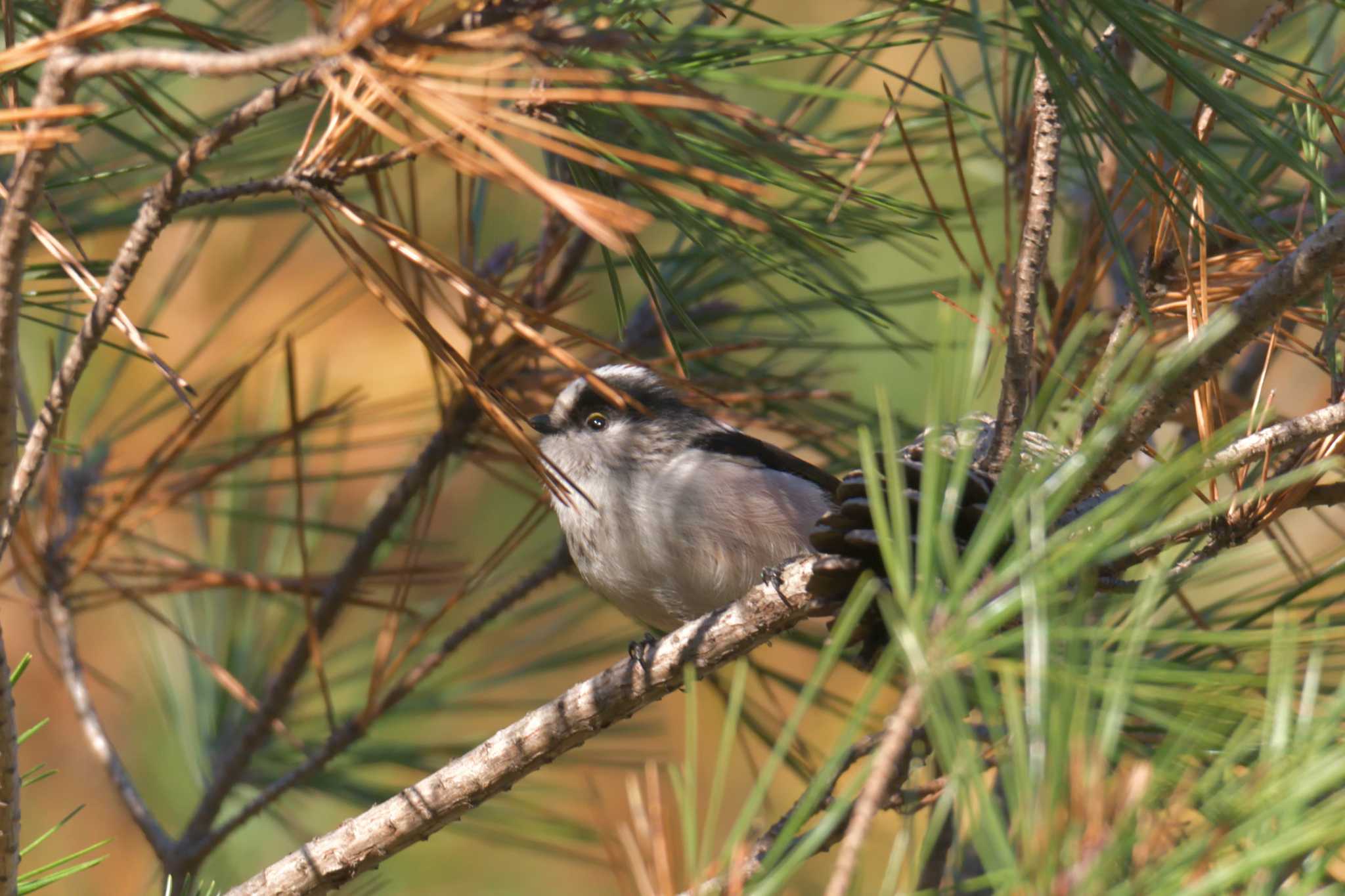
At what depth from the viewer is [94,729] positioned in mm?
1660

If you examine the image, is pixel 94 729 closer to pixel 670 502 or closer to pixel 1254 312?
pixel 670 502

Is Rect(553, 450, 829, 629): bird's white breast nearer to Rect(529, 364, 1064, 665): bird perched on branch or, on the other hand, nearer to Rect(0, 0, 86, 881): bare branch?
Rect(529, 364, 1064, 665): bird perched on branch

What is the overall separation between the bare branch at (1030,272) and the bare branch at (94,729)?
122 centimetres

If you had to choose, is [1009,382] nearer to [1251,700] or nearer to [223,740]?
[1251,700]

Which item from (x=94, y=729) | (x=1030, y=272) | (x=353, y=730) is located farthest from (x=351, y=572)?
(x=1030, y=272)

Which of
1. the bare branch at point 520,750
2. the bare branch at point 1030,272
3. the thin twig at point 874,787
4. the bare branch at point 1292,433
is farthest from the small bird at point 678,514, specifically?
the thin twig at point 874,787

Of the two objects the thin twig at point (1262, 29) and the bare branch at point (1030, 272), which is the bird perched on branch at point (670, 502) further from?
the thin twig at point (1262, 29)

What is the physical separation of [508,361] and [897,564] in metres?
1.14

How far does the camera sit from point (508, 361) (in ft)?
5.79

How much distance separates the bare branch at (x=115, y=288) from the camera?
83 centimetres

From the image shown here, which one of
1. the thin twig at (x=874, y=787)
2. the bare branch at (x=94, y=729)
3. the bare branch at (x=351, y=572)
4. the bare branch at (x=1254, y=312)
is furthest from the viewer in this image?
the bare branch at (x=351, y=572)

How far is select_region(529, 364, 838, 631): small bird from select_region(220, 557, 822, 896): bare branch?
532 millimetres

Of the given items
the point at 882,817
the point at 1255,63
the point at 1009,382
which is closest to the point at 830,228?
the point at 1009,382

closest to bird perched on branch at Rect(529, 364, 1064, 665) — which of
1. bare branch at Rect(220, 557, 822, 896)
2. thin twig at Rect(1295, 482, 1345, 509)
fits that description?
bare branch at Rect(220, 557, 822, 896)
